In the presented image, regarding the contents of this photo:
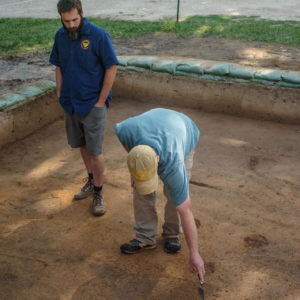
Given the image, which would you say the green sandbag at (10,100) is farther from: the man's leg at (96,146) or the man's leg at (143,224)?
the man's leg at (143,224)

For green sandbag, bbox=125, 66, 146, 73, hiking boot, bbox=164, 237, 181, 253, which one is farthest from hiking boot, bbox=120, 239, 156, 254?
green sandbag, bbox=125, 66, 146, 73

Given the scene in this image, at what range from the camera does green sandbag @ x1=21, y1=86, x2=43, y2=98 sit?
15.4ft

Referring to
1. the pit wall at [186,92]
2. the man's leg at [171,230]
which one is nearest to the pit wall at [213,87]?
the pit wall at [186,92]

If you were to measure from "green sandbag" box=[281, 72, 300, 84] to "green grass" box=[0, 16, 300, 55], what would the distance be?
7.55 ft

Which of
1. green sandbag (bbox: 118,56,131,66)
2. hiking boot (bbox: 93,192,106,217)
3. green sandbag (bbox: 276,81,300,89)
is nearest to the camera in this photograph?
hiking boot (bbox: 93,192,106,217)

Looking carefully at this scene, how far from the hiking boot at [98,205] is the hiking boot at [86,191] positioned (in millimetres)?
209

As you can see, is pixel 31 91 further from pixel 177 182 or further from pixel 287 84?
pixel 177 182

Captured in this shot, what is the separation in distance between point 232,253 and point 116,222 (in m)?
0.94

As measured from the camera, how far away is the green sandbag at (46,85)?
4907 millimetres

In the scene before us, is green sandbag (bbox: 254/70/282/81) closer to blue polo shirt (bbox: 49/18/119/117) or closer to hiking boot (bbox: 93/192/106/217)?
blue polo shirt (bbox: 49/18/119/117)

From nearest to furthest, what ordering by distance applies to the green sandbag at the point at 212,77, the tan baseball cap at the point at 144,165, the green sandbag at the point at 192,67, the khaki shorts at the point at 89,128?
the tan baseball cap at the point at 144,165 → the khaki shorts at the point at 89,128 → the green sandbag at the point at 212,77 → the green sandbag at the point at 192,67

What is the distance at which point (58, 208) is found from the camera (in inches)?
133

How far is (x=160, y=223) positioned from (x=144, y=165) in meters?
1.39

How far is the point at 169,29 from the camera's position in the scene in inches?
329
